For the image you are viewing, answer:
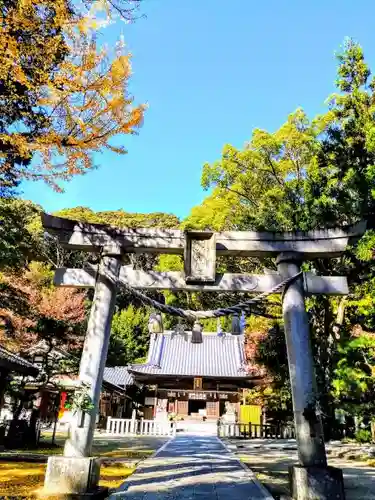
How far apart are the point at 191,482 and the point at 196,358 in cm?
2227

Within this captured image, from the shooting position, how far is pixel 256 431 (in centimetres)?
1994

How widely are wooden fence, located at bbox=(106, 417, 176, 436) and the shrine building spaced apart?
4072 mm

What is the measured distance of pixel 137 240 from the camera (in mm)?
6789

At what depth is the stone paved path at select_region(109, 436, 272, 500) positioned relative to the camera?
520 cm

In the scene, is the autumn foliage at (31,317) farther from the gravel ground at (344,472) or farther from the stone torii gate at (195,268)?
the gravel ground at (344,472)

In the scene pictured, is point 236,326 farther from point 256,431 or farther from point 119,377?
point 119,377

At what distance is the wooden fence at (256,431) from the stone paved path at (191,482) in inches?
475

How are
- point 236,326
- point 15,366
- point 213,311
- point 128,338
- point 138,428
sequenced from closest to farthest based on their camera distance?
point 213,311 → point 15,366 → point 236,326 → point 138,428 → point 128,338

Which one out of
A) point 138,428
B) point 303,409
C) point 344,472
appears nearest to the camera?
point 303,409

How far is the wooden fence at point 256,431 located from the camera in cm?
1962

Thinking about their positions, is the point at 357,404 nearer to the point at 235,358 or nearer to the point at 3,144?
the point at 3,144

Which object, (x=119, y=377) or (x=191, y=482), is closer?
(x=191, y=482)

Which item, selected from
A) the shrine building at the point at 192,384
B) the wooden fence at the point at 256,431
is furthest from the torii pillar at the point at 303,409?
the shrine building at the point at 192,384

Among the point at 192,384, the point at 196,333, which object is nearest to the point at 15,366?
the point at 196,333
